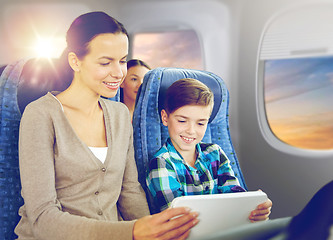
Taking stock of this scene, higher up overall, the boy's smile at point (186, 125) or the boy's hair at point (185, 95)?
the boy's hair at point (185, 95)

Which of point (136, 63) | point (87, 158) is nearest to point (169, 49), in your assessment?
point (136, 63)

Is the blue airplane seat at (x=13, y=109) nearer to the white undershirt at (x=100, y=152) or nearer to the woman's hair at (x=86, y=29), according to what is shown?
the woman's hair at (x=86, y=29)

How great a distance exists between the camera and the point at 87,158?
3.49ft

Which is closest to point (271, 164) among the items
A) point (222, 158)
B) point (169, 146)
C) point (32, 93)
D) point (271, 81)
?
point (271, 81)

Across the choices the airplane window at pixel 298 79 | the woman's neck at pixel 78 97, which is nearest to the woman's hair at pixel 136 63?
the woman's neck at pixel 78 97

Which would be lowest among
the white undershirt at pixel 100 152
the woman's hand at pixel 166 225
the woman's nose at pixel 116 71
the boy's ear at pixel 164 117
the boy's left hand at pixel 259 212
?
the boy's left hand at pixel 259 212

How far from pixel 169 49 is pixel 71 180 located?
87 cm

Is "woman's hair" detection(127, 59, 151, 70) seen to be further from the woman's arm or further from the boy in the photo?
the woman's arm

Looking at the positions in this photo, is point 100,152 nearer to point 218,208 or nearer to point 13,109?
point 13,109

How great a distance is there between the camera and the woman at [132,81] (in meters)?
1.43

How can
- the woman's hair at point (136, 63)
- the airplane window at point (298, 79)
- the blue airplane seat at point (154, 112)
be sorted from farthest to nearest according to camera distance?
the airplane window at point (298, 79) < the woman's hair at point (136, 63) < the blue airplane seat at point (154, 112)

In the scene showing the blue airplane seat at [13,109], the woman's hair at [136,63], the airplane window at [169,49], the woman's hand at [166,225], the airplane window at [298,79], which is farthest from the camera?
the airplane window at [298,79]

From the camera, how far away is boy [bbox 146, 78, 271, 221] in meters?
1.24

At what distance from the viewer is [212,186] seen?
4.38 feet
